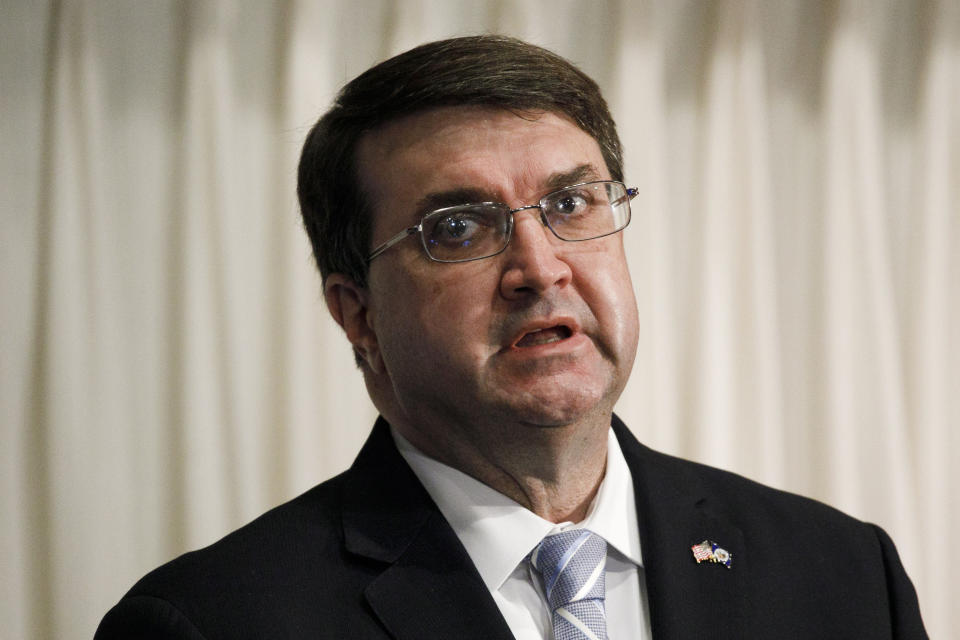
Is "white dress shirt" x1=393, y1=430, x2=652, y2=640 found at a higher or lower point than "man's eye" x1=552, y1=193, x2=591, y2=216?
lower

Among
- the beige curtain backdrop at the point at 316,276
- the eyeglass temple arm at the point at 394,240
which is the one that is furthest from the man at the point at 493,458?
the beige curtain backdrop at the point at 316,276

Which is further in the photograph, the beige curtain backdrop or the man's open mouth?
the beige curtain backdrop

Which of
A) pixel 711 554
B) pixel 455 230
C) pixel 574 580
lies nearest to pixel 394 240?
pixel 455 230

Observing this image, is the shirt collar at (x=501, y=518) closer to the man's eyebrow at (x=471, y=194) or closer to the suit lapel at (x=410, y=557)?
the suit lapel at (x=410, y=557)

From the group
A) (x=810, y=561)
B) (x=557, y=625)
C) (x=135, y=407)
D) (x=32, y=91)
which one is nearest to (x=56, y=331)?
(x=135, y=407)

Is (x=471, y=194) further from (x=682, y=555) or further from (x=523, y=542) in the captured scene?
(x=682, y=555)

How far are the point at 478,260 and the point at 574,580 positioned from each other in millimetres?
546

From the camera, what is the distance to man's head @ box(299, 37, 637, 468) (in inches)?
64.2

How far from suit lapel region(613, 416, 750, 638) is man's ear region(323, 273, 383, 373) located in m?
0.51

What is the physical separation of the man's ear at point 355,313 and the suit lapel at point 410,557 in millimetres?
178

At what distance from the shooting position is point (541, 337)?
1641 mm

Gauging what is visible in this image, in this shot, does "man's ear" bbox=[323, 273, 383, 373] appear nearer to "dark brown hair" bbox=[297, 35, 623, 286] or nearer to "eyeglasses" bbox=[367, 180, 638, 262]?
"dark brown hair" bbox=[297, 35, 623, 286]

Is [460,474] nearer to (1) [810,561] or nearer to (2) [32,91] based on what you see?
(1) [810,561]

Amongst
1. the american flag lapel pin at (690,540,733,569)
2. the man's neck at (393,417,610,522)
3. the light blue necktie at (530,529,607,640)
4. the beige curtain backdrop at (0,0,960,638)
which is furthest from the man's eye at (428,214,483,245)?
the beige curtain backdrop at (0,0,960,638)
